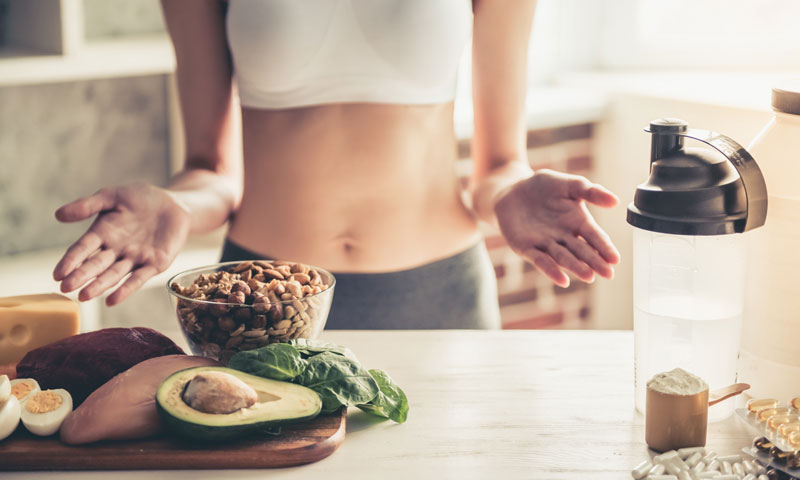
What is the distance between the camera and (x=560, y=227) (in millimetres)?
1075

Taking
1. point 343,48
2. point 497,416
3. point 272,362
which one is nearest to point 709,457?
point 497,416

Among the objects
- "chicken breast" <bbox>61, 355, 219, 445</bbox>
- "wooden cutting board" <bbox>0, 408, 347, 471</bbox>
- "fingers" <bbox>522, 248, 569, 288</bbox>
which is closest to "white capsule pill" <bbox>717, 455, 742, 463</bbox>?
"fingers" <bbox>522, 248, 569, 288</bbox>

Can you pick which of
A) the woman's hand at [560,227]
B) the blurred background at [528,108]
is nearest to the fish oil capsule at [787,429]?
the woman's hand at [560,227]

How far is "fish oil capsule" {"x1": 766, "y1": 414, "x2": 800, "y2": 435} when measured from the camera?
853 millimetres

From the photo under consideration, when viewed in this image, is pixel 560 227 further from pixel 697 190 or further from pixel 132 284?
pixel 132 284

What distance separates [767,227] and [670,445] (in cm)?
27

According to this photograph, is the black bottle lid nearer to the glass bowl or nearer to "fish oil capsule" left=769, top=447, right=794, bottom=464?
"fish oil capsule" left=769, top=447, right=794, bottom=464

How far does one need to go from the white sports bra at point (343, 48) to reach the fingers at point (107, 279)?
0.42m

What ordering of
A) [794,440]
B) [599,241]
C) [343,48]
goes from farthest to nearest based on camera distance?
[343,48], [599,241], [794,440]

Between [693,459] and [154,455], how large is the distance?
518 mm

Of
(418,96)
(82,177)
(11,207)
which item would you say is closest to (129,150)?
(82,177)

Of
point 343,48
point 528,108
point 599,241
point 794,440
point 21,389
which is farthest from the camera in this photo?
point 528,108

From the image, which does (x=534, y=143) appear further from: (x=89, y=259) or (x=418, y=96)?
(x=89, y=259)

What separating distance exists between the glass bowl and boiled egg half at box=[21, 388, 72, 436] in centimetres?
15
